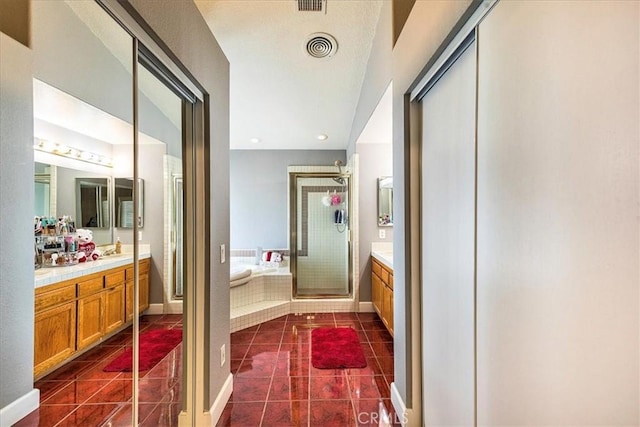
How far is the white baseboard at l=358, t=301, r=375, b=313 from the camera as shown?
3.98m

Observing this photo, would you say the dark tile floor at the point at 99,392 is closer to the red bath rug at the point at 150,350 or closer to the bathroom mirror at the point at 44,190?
the red bath rug at the point at 150,350

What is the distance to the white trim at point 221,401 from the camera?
1819 millimetres

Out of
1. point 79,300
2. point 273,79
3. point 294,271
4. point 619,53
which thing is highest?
point 273,79

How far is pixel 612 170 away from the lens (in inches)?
22.8

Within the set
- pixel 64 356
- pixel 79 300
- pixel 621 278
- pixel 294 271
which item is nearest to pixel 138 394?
pixel 64 356

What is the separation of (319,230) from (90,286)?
10.7ft

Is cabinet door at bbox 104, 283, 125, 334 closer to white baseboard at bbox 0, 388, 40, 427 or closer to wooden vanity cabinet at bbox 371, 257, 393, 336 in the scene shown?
white baseboard at bbox 0, 388, 40, 427

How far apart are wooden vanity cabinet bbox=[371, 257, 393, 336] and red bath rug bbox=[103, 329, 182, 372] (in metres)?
2.08

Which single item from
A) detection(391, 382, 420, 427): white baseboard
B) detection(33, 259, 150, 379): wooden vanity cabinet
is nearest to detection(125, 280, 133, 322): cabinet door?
detection(33, 259, 150, 379): wooden vanity cabinet

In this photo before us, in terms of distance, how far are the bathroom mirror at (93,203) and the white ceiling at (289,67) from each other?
5.98 ft

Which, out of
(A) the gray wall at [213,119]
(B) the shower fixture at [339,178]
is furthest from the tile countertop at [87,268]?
(B) the shower fixture at [339,178]

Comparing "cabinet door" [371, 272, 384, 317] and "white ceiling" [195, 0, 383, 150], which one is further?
"cabinet door" [371, 272, 384, 317]

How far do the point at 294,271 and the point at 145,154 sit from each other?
3140 mm

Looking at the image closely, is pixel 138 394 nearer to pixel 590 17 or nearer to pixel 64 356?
pixel 64 356
